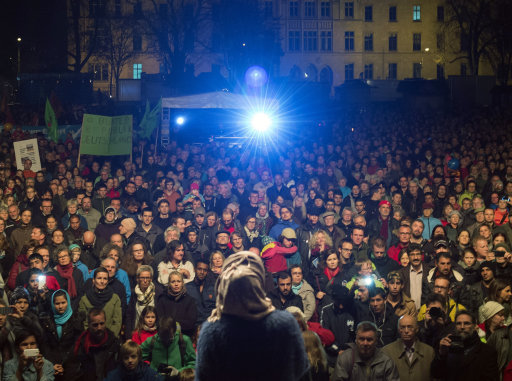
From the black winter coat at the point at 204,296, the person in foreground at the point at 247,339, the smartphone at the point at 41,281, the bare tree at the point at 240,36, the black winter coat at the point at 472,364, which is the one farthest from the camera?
the bare tree at the point at 240,36

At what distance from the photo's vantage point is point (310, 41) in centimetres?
6556

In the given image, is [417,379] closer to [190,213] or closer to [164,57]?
[190,213]

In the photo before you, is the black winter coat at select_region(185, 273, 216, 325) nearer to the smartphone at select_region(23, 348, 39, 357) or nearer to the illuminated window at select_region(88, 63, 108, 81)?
the smartphone at select_region(23, 348, 39, 357)

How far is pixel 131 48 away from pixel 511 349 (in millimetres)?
63947

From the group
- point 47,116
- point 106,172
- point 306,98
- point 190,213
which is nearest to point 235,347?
point 190,213

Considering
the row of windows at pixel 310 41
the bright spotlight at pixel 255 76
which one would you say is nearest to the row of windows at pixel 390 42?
the row of windows at pixel 310 41

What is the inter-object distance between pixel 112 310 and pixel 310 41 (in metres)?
61.0

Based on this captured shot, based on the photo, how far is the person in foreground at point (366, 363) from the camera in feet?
18.6

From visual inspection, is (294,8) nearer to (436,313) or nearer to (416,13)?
(416,13)

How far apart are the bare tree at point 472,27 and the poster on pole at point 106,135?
1646 inches

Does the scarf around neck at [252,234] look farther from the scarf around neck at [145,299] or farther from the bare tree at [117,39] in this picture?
the bare tree at [117,39]

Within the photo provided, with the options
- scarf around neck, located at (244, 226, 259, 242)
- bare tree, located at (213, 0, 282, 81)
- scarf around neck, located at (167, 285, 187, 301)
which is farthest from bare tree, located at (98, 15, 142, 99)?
scarf around neck, located at (167, 285, 187, 301)

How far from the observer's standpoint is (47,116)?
57.8ft

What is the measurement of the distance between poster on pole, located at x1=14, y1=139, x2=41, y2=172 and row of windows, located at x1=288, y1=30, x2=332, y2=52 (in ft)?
173
